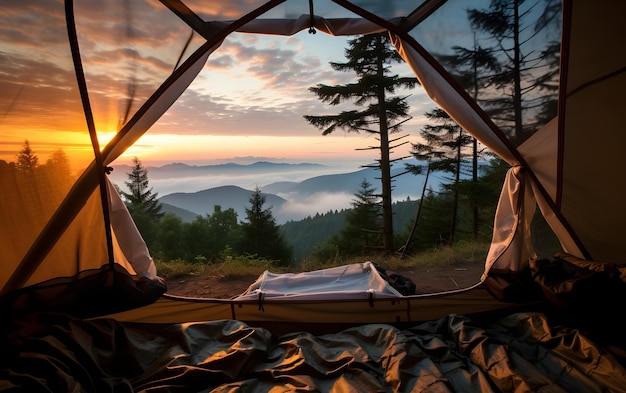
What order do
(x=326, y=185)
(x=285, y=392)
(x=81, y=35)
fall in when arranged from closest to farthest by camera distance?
(x=285, y=392)
(x=81, y=35)
(x=326, y=185)

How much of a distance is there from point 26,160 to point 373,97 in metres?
9.51

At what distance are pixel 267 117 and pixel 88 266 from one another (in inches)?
373

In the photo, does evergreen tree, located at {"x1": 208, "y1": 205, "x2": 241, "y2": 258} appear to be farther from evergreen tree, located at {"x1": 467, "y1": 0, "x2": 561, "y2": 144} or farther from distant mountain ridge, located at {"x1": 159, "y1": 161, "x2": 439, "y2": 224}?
evergreen tree, located at {"x1": 467, "y1": 0, "x2": 561, "y2": 144}

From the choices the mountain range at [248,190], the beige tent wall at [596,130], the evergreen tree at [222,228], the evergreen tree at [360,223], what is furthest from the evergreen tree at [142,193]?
the beige tent wall at [596,130]

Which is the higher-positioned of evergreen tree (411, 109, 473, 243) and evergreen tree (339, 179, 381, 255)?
evergreen tree (411, 109, 473, 243)

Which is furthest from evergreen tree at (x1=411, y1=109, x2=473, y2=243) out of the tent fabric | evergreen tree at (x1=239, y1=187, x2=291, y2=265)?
the tent fabric

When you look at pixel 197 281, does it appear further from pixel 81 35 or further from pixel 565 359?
pixel 565 359

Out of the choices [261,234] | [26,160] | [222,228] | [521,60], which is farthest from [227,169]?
[521,60]

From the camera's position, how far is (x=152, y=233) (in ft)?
74.0

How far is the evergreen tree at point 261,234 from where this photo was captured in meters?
20.0

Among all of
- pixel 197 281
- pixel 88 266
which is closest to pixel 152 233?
pixel 197 281

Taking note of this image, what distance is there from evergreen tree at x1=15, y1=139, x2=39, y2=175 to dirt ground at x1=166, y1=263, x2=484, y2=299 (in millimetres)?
2178

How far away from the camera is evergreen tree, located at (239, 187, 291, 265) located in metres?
20.0

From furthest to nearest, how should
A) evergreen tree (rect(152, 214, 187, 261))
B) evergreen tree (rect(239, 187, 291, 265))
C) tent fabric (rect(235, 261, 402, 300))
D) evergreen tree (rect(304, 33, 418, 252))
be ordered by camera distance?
evergreen tree (rect(152, 214, 187, 261))
evergreen tree (rect(239, 187, 291, 265))
evergreen tree (rect(304, 33, 418, 252))
tent fabric (rect(235, 261, 402, 300))
